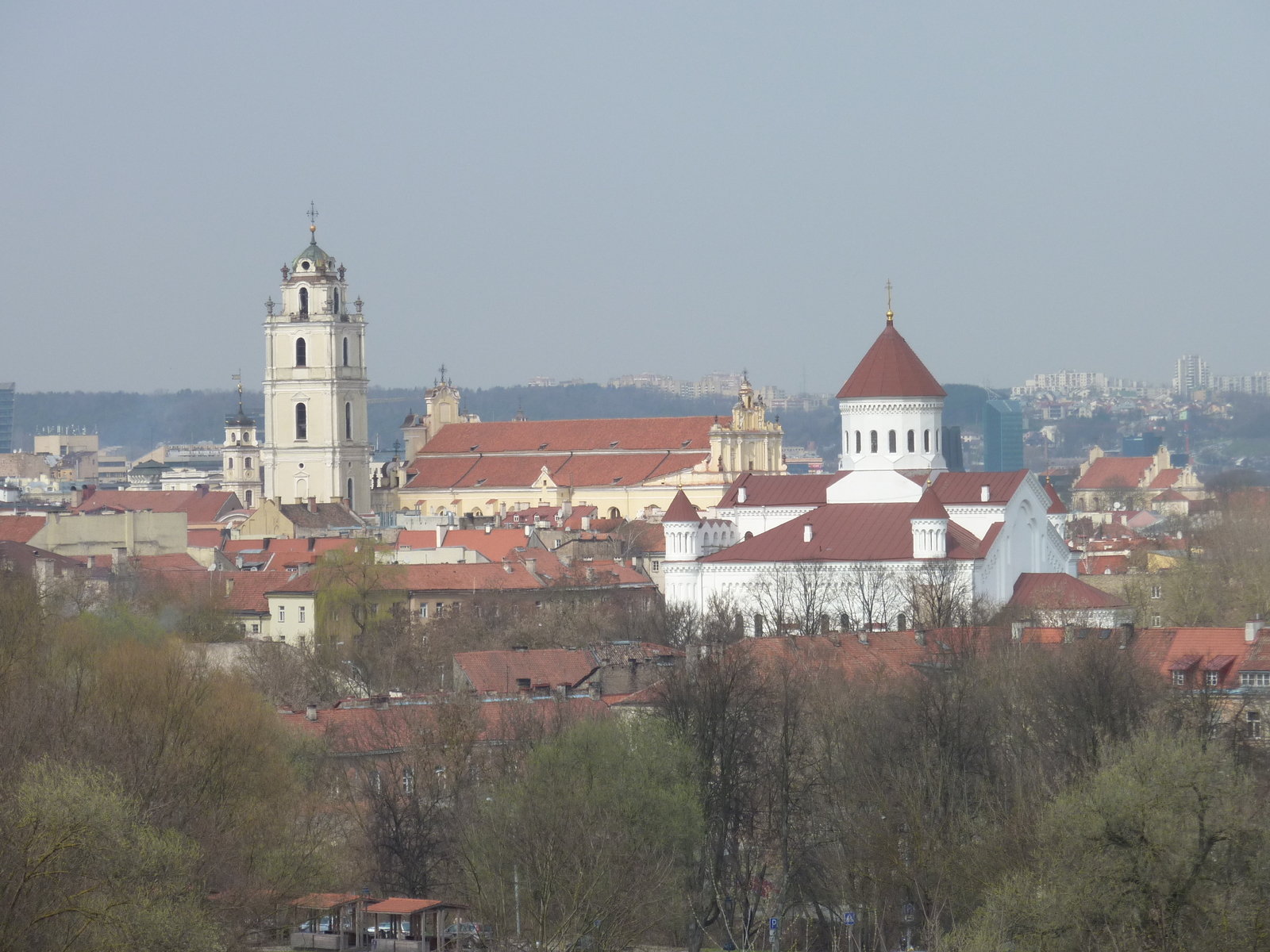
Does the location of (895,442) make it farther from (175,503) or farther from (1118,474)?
(1118,474)

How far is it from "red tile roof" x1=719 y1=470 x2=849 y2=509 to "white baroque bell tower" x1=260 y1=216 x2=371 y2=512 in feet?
144

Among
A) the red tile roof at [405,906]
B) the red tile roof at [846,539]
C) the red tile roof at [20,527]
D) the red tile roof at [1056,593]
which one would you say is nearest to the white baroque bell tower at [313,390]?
the red tile roof at [20,527]

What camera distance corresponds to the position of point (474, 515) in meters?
122

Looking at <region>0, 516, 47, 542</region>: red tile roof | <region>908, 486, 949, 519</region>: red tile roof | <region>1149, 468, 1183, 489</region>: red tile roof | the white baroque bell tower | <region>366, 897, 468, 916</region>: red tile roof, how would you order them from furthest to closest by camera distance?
<region>1149, 468, 1183, 489</region>: red tile roof < the white baroque bell tower < <region>0, 516, 47, 542</region>: red tile roof < <region>908, 486, 949, 519</region>: red tile roof < <region>366, 897, 468, 916</region>: red tile roof

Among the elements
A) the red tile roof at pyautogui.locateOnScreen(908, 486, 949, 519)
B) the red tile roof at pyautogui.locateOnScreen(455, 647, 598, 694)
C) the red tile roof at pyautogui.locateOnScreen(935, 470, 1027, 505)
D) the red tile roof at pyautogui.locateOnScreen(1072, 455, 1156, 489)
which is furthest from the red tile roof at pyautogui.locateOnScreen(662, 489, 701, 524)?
the red tile roof at pyautogui.locateOnScreen(1072, 455, 1156, 489)

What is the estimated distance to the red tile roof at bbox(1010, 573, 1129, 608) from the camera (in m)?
66.0

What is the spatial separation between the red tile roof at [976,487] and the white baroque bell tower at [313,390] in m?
52.7

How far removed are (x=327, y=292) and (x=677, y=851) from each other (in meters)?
90.6

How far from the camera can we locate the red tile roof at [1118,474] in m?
193

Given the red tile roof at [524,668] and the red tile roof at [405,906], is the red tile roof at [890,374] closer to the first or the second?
the red tile roof at [524,668]

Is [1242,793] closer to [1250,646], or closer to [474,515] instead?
[1250,646]

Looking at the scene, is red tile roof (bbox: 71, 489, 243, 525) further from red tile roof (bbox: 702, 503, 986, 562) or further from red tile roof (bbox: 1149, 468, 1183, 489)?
red tile roof (bbox: 1149, 468, 1183, 489)

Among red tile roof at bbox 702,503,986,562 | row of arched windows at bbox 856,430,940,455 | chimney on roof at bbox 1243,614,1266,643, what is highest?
row of arched windows at bbox 856,430,940,455

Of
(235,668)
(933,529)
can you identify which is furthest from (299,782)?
(933,529)
